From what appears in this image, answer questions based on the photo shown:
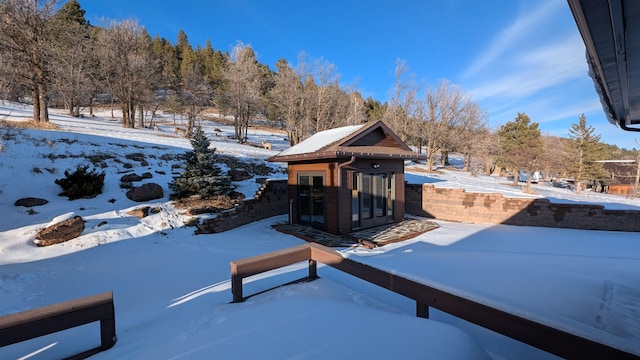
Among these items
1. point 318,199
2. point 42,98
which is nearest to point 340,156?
point 318,199

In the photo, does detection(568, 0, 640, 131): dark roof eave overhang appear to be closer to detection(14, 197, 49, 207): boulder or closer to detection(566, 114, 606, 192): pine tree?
detection(14, 197, 49, 207): boulder

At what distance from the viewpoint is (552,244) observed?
7242 mm

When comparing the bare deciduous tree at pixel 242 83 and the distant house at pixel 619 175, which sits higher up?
the bare deciduous tree at pixel 242 83

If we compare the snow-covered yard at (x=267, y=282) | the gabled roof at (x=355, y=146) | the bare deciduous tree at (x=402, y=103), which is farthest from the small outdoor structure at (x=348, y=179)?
the bare deciduous tree at (x=402, y=103)

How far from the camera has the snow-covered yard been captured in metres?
2.34

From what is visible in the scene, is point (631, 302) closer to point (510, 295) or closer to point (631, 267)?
point (510, 295)

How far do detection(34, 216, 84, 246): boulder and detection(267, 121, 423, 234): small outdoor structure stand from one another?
19.1 feet

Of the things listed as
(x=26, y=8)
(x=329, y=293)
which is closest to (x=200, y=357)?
(x=329, y=293)

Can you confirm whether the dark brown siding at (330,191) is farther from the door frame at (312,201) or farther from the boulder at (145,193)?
the boulder at (145,193)

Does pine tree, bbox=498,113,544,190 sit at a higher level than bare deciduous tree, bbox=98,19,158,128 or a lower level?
lower

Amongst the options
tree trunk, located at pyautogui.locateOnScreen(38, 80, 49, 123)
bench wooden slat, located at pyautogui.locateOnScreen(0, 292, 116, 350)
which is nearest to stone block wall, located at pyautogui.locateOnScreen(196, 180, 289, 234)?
bench wooden slat, located at pyautogui.locateOnScreen(0, 292, 116, 350)

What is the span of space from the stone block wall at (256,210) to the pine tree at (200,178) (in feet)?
4.18

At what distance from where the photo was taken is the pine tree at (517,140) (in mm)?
23578

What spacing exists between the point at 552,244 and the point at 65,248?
40.9 ft
